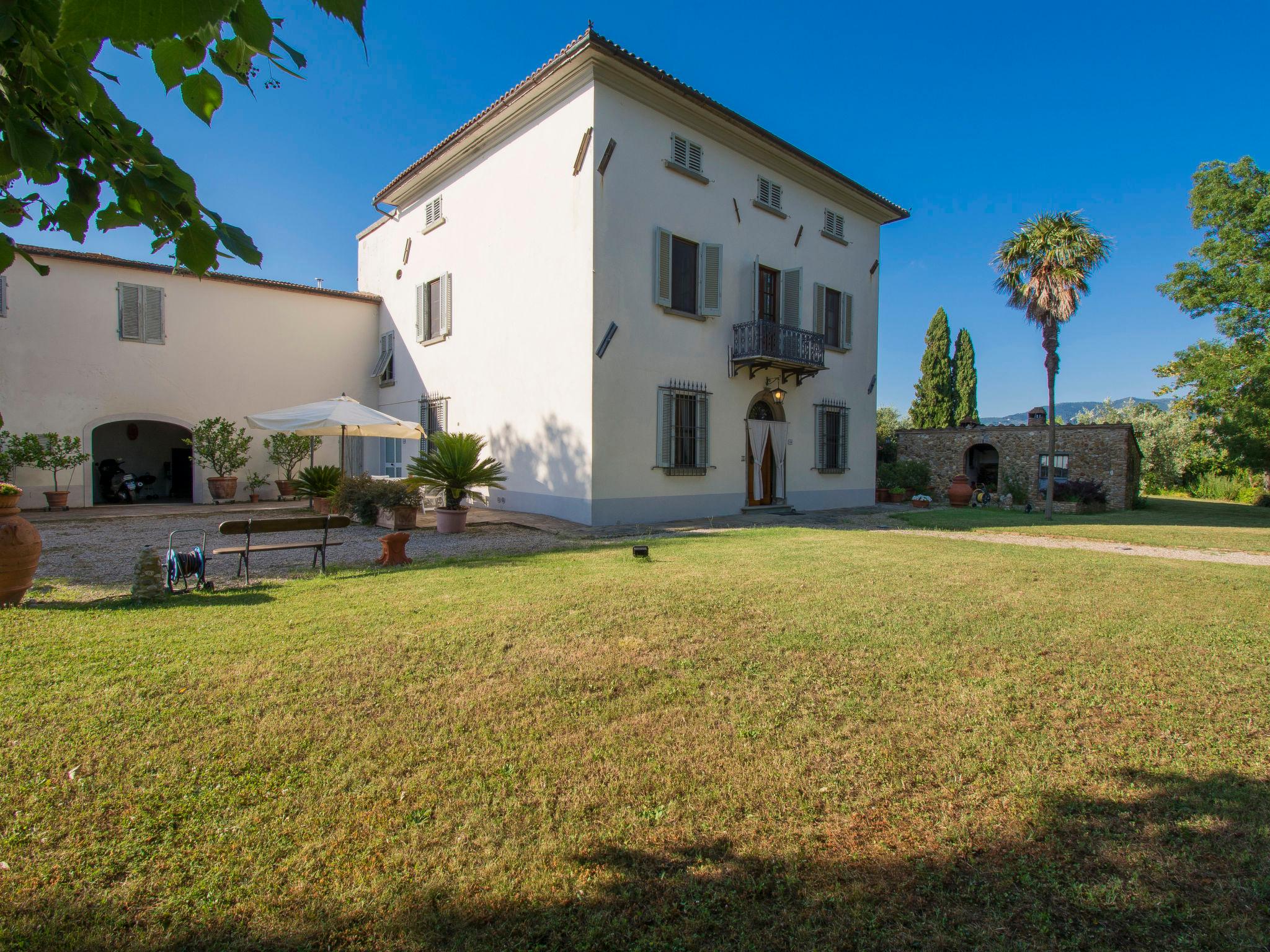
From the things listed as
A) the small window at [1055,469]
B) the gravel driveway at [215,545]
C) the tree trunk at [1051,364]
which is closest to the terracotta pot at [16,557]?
the gravel driveway at [215,545]

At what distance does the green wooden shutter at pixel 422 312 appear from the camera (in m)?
17.3

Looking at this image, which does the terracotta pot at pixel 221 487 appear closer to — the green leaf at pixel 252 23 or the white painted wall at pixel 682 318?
the white painted wall at pixel 682 318

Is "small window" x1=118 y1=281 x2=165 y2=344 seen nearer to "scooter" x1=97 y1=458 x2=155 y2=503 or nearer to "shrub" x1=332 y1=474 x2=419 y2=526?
"scooter" x1=97 y1=458 x2=155 y2=503

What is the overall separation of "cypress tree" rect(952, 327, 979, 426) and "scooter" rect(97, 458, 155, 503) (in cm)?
3563

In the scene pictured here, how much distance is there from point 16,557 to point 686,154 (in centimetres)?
1271

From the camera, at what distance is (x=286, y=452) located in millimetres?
17062

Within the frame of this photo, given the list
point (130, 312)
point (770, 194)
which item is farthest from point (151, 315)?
point (770, 194)

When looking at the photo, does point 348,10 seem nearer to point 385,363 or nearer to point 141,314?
point 141,314

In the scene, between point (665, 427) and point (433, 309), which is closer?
point (665, 427)

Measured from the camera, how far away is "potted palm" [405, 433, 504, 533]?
10953 millimetres

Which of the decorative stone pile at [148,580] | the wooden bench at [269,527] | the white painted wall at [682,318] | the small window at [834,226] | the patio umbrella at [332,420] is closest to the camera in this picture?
the decorative stone pile at [148,580]

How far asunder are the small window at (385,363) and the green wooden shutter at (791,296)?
11285 mm

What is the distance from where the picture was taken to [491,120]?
13.9 meters

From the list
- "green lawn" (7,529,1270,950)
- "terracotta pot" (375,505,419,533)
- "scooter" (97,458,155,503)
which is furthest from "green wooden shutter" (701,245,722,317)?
"scooter" (97,458,155,503)
